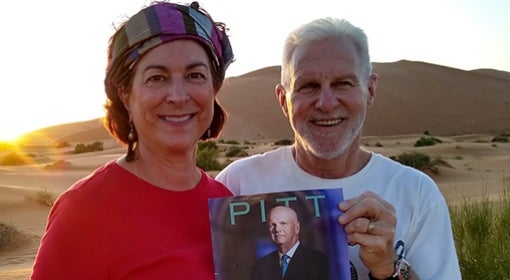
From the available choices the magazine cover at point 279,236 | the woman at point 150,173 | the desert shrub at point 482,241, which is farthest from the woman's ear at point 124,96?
the desert shrub at point 482,241

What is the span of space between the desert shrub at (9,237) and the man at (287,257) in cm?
1047

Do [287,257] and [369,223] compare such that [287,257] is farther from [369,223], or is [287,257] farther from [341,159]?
[341,159]

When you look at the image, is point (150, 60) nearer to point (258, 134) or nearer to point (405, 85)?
point (258, 134)

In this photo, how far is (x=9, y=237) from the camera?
12.5 m

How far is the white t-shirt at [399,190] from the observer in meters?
3.29

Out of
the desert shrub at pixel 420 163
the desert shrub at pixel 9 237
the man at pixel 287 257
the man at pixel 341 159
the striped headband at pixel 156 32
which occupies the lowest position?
the desert shrub at pixel 9 237

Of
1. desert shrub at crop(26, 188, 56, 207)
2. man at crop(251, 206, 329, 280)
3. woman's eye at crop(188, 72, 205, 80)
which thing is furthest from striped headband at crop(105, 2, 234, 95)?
desert shrub at crop(26, 188, 56, 207)

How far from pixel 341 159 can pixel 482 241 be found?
13.7ft

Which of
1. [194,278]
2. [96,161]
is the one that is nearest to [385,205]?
[194,278]

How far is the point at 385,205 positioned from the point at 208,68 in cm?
96

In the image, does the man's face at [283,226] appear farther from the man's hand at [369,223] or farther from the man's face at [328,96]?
the man's face at [328,96]

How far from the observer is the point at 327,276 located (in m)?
2.84

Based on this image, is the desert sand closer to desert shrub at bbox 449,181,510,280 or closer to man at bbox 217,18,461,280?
desert shrub at bbox 449,181,510,280

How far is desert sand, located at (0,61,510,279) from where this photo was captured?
22458mm
